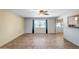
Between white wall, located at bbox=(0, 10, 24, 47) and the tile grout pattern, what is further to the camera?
white wall, located at bbox=(0, 10, 24, 47)

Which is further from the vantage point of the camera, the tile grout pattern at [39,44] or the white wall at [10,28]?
the white wall at [10,28]

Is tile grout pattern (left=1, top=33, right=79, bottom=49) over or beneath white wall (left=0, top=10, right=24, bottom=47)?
beneath

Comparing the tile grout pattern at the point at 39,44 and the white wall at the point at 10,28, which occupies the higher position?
the white wall at the point at 10,28

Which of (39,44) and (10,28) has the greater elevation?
(10,28)

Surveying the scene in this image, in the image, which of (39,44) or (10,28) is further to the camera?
(10,28)

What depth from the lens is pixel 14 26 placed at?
2.54 meters
